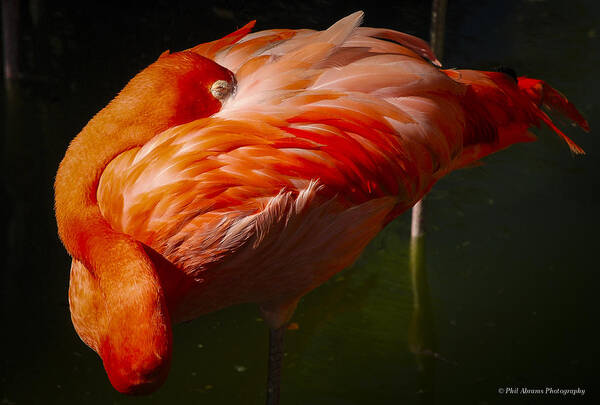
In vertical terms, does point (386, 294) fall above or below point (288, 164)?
below

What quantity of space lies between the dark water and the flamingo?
47 centimetres

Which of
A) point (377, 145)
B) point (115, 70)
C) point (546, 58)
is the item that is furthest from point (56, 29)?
point (377, 145)

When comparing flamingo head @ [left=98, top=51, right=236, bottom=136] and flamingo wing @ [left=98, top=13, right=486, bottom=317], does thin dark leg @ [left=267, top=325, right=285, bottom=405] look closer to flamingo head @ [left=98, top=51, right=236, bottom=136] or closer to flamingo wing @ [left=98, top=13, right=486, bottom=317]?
flamingo wing @ [left=98, top=13, right=486, bottom=317]

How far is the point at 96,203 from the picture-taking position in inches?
59.8

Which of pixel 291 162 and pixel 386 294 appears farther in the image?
pixel 386 294

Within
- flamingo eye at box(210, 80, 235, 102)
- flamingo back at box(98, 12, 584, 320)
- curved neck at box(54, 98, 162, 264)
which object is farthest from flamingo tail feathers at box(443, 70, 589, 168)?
curved neck at box(54, 98, 162, 264)

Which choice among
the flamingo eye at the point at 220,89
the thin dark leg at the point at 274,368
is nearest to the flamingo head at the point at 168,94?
the flamingo eye at the point at 220,89

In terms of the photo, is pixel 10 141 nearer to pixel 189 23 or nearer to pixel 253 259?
pixel 189 23

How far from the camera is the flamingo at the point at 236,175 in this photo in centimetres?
141

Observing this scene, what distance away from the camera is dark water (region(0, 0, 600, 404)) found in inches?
83.2

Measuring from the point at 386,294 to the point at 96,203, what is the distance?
124cm

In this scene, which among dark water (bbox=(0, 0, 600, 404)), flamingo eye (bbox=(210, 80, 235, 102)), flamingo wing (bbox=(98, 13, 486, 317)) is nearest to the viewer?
flamingo wing (bbox=(98, 13, 486, 317))

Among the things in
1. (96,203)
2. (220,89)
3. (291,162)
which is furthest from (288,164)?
(96,203)

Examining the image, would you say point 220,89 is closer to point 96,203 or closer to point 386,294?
point 96,203
